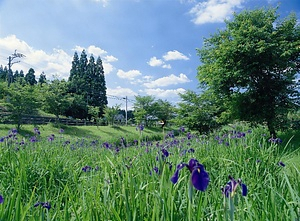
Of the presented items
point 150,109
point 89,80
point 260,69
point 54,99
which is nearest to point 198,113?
point 260,69

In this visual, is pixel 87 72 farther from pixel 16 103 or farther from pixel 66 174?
pixel 66 174

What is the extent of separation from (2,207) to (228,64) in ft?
35.9

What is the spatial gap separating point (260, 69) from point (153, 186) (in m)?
11.0

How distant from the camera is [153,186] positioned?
1.86 meters

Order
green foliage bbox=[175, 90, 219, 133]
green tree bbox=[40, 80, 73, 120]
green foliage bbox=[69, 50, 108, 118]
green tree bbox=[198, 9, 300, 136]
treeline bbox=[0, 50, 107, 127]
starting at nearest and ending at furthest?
green tree bbox=[198, 9, 300, 136]
green foliage bbox=[175, 90, 219, 133]
treeline bbox=[0, 50, 107, 127]
green tree bbox=[40, 80, 73, 120]
green foliage bbox=[69, 50, 108, 118]

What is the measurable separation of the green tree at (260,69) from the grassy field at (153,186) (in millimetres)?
7062

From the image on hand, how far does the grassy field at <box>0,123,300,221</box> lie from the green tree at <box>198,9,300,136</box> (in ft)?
23.2

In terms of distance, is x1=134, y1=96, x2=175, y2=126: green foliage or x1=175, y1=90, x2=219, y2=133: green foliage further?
x1=134, y1=96, x2=175, y2=126: green foliage

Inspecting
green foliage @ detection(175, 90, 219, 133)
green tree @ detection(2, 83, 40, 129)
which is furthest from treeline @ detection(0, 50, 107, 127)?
green foliage @ detection(175, 90, 219, 133)

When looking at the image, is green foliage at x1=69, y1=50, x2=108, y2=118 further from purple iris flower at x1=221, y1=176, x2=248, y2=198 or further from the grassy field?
purple iris flower at x1=221, y1=176, x2=248, y2=198

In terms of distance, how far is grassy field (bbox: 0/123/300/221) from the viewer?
56.7 inches

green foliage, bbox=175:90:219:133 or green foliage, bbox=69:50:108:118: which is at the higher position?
green foliage, bbox=69:50:108:118

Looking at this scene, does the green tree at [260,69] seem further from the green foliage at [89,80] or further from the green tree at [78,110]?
the green foliage at [89,80]

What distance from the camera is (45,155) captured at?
158 inches
